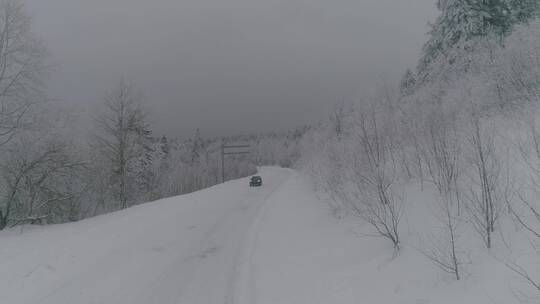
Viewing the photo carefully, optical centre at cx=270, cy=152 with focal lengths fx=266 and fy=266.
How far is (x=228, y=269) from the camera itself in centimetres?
654

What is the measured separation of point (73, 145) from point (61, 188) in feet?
8.65

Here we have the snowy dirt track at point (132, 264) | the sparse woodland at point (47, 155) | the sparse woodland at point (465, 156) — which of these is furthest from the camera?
the sparse woodland at point (47, 155)

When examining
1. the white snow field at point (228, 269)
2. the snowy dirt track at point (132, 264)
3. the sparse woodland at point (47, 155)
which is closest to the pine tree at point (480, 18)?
the white snow field at point (228, 269)

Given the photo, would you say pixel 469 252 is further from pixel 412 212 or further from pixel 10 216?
pixel 10 216

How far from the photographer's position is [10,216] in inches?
537

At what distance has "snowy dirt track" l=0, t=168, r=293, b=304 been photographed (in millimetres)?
5133

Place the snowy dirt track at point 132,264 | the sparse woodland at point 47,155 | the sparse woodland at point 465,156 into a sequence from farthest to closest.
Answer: the sparse woodland at point 47,155 → the snowy dirt track at point 132,264 → the sparse woodland at point 465,156

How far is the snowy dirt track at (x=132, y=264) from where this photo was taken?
5133 millimetres

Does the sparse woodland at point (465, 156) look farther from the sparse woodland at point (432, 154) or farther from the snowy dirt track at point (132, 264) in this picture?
the snowy dirt track at point (132, 264)

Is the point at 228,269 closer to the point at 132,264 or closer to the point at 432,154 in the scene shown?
the point at 132,264

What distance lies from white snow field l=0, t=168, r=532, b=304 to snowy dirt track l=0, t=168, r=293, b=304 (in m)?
0.02

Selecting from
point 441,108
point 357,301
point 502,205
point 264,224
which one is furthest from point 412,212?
point 264,224

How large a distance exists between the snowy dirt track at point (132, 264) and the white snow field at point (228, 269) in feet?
0.07

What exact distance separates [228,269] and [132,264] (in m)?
2.42
